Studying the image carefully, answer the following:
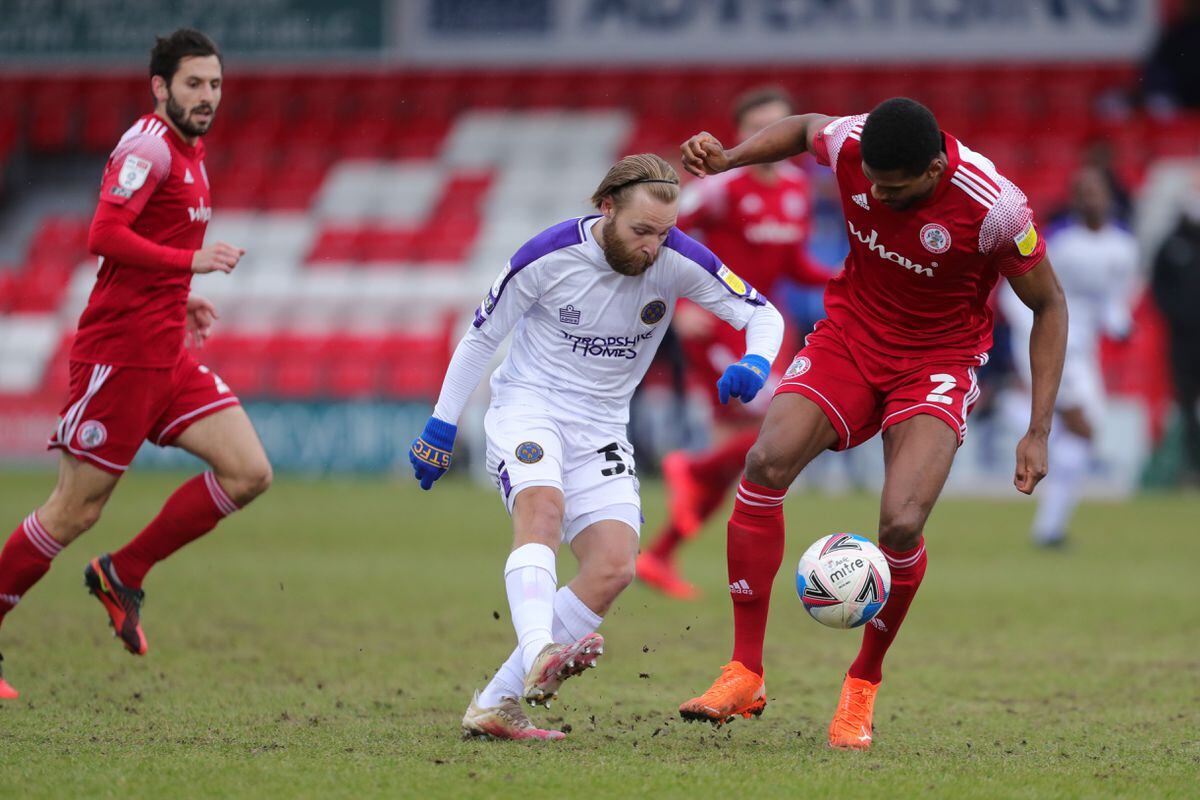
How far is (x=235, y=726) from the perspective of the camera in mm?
5551

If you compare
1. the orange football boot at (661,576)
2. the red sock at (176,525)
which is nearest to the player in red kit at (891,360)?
the red sock at (176,525)

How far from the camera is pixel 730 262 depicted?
9.61 meters

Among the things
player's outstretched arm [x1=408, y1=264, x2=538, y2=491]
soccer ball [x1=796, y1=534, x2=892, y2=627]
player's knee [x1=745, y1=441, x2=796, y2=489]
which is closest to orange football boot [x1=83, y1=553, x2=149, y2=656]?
player's outstretched arm [x1=408, y1=264, x2=538, y2=491]

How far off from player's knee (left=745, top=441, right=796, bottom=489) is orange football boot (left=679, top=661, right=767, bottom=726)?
645 millimetres

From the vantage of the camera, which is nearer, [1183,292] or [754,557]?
[754,557]

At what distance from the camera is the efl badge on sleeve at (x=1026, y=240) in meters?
5.31

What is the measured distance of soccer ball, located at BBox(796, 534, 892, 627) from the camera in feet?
17.4

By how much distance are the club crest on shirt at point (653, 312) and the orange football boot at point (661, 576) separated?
400 centimetres

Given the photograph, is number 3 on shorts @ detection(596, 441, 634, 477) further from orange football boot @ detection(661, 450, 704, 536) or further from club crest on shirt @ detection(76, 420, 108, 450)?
orange football boot @ detection(661, 450, 704, 536)

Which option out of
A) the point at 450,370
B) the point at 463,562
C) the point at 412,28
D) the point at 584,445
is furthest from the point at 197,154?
the point at 412,28

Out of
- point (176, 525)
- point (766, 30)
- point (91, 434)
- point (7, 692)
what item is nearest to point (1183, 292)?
point (766, 30)

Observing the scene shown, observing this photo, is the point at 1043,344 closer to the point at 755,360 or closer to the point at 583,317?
the point at 755,360

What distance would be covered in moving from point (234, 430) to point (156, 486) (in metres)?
9.85

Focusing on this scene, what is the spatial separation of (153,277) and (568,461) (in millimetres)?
1928
